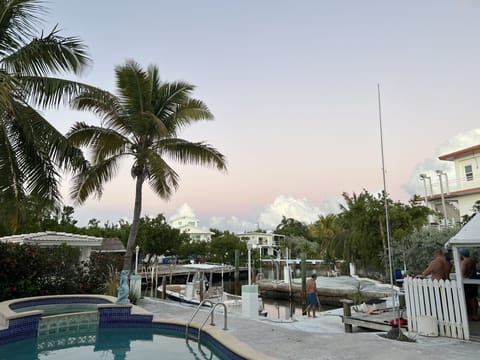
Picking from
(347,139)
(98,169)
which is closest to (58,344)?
(98,169)

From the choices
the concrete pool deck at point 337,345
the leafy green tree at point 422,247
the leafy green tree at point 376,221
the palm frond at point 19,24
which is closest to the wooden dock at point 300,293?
the leafy green tree at point 376,221

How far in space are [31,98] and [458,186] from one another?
90.3 feet

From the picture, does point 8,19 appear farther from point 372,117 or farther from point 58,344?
point 372,117

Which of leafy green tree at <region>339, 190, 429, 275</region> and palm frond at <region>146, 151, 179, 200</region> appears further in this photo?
leafy green tree at <region>339, 190, 429, 275</region>

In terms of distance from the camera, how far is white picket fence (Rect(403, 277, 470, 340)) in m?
7.30

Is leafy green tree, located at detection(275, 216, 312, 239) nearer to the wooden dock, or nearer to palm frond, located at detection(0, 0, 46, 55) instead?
the wooden dock

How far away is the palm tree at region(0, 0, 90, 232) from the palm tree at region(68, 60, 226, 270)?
3.23m

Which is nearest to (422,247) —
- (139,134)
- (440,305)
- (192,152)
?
(440,305)

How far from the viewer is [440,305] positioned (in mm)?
7621

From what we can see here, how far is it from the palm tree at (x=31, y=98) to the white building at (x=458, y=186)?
2521 cm

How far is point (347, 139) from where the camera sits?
51.8 ft

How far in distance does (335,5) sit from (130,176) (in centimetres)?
1032

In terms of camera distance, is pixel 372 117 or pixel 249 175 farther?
pixel 249 175

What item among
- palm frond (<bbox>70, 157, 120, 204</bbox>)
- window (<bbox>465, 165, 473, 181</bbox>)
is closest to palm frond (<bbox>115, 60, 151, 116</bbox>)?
palm frond (<bbox>70, 157, 120, 204</bbox>)
